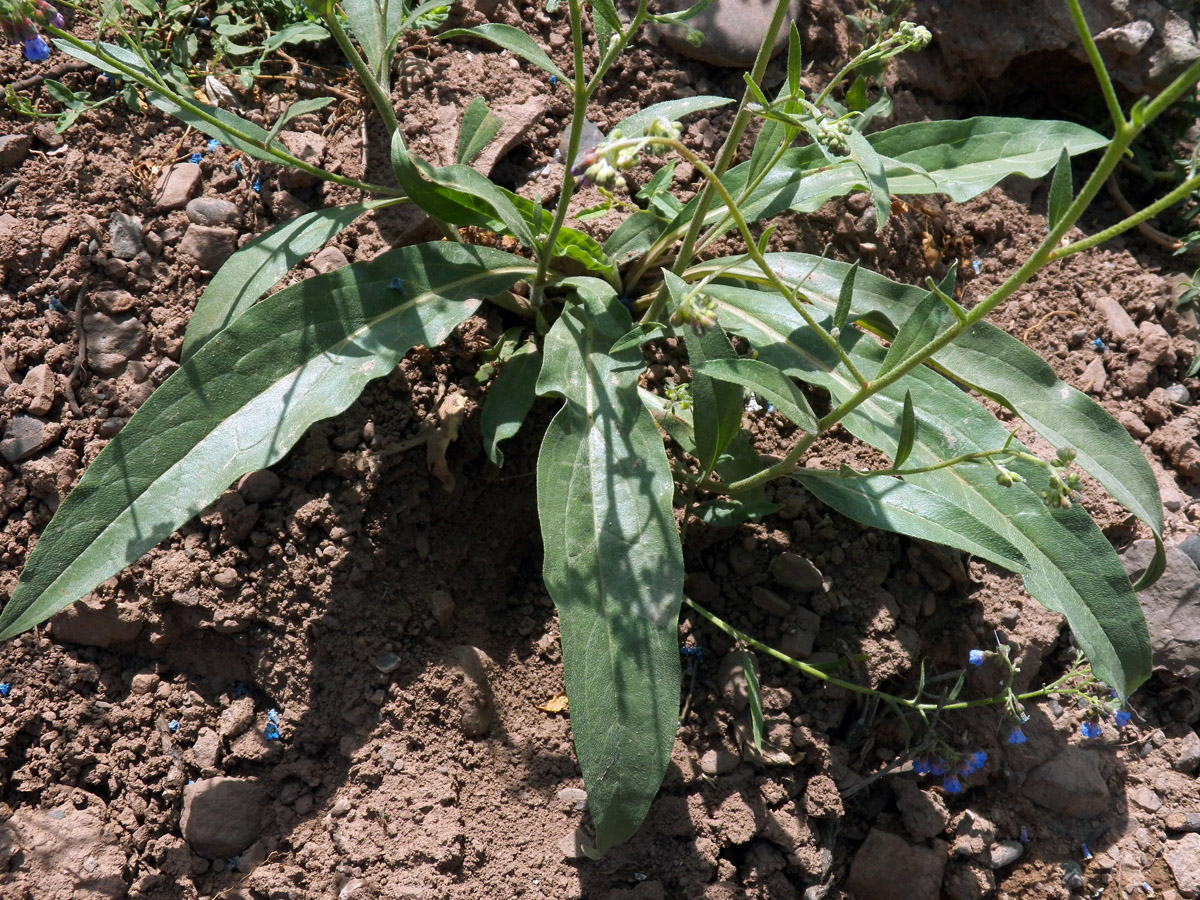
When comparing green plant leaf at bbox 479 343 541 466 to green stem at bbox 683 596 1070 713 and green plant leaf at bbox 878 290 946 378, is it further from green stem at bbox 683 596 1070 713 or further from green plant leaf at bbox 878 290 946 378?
green plant leaf at bbox 878 290 946 378

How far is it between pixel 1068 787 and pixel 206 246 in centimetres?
272

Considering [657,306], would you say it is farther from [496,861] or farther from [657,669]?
[496,861]

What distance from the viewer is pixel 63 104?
8.39 feet

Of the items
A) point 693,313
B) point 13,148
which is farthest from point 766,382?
point 13,148

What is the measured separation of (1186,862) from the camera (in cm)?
232

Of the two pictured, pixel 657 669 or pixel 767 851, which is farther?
pixel 767 851

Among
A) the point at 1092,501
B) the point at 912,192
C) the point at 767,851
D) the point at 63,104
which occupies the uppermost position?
the point at 63,104

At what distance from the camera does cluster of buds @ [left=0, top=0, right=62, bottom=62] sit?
5.77 ft

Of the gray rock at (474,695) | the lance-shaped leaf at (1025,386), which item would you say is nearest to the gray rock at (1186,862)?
the lance-shaped leaf at (1025,386)

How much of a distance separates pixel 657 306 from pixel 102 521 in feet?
4.42

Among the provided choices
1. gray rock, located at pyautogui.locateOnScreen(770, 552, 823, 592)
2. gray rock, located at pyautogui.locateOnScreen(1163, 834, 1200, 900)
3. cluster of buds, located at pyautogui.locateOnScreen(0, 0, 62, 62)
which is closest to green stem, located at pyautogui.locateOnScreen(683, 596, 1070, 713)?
gray rock, located at pyautogui.locateOnScreen(770, 552, 823, 592)

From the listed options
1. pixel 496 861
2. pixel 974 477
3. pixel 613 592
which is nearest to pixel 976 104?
pixel 974 477

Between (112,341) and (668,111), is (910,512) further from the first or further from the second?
(112,341)

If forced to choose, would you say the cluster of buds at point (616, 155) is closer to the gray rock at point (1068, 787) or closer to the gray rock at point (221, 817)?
the gray rock at point (221, 817)
